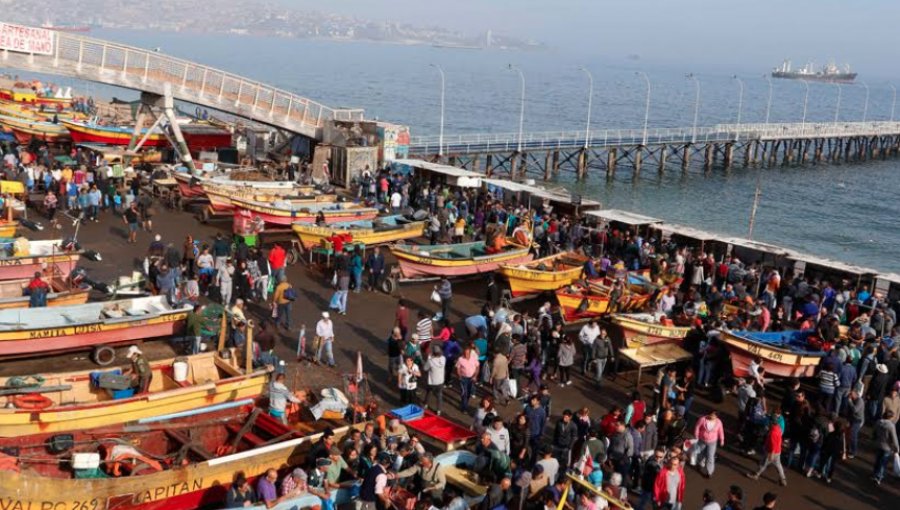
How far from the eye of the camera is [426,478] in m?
11.9

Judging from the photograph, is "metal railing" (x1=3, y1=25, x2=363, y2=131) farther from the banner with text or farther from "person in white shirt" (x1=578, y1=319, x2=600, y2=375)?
"person in white shirt" (x1=578, y1=319, x2=600, y2=375)

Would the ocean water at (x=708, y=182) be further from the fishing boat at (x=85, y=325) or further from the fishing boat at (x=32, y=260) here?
the fishing boat at (x=32, y=260)

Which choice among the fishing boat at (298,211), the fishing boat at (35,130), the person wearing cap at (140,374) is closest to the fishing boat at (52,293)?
the person wearing cap at (140,374)

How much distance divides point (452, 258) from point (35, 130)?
25342 millimetres

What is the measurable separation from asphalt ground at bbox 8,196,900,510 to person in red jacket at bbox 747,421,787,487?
27 cm

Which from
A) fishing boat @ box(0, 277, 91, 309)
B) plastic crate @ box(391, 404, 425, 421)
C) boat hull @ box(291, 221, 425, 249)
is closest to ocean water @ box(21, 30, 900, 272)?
boat hull @ box(291, 221, 425, 249)

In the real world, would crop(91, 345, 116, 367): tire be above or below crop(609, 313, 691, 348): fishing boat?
below

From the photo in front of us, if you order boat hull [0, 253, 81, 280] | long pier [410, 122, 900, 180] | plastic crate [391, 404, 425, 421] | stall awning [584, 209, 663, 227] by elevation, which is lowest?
plastic crate [391, 404, 425, 421]

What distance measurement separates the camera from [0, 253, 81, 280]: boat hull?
20.8 m

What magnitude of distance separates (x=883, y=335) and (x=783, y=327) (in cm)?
257

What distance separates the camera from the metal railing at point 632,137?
52531mm

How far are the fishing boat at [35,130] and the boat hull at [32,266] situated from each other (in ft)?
69.6

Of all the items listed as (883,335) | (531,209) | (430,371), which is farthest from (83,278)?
(883,335)

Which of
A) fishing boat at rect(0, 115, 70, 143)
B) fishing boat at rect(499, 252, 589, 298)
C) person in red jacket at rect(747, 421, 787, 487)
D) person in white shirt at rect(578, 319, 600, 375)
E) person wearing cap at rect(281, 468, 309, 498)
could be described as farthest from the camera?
fishing boat at rect(0, 115, 70, 143)
